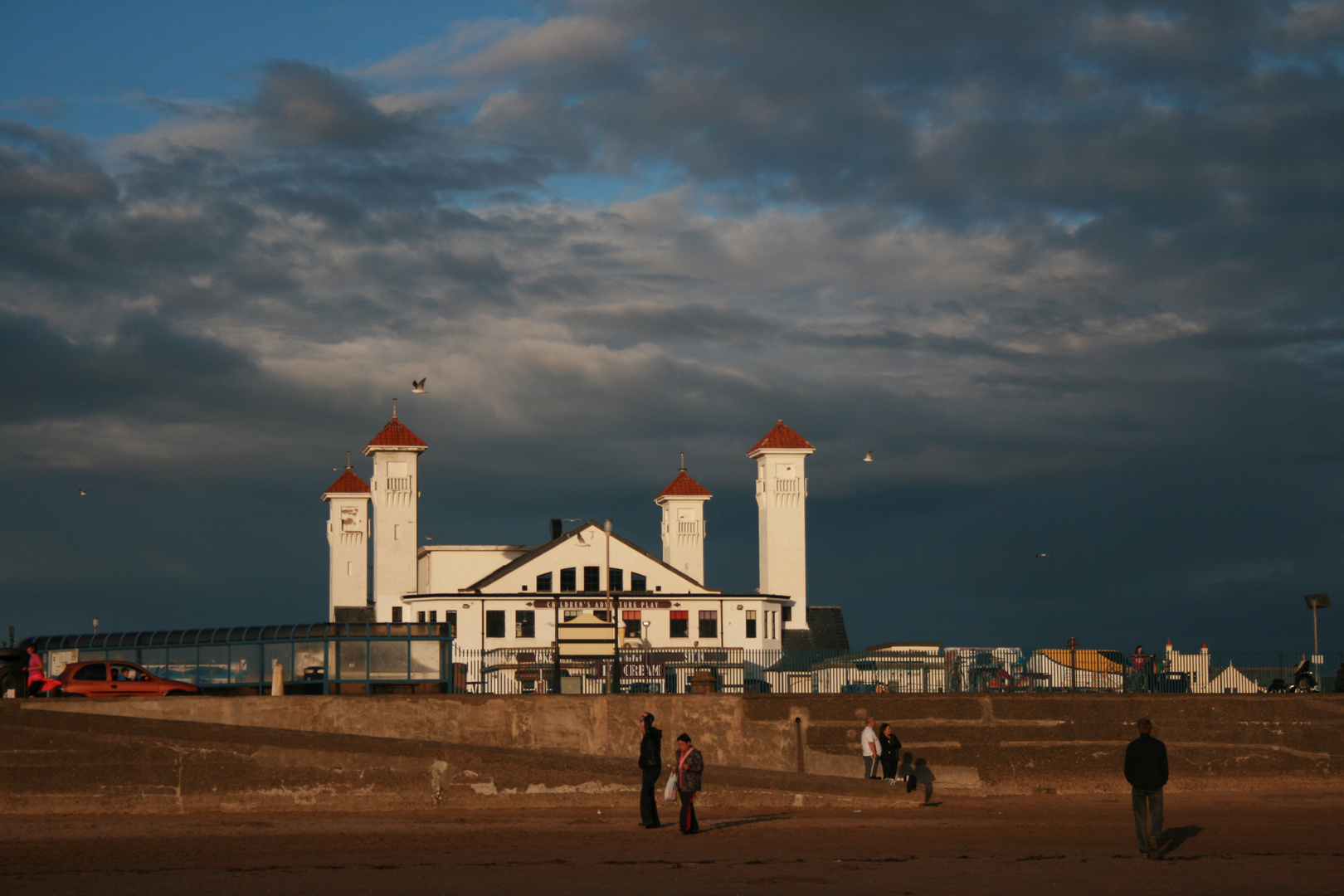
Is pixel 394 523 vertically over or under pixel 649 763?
over

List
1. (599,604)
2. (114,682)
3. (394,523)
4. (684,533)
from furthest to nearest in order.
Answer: (684,533)
(394,523)
(599,604)
(114,682)

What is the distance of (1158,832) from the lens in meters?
17.6

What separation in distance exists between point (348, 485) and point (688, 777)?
56.4 m

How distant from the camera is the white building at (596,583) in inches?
2306

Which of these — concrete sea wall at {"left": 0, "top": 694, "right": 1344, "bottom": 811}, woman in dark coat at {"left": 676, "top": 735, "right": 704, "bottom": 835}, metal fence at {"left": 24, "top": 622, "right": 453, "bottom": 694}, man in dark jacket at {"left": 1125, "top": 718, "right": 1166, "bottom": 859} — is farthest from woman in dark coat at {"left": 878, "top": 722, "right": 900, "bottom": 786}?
metal fence at {"left": 24, "top": 622, "right": 453, "bottom": 694}

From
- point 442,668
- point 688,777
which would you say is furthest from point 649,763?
point 442,668

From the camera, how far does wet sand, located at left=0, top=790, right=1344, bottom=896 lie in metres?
15.7

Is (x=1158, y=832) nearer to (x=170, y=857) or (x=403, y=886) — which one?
(x=403, y=886)

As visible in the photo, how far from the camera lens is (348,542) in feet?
236

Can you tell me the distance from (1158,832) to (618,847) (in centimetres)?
Result: 732

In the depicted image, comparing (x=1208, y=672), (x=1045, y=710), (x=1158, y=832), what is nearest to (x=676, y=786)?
(x=1158, y=832)

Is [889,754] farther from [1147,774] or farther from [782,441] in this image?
[782,441]

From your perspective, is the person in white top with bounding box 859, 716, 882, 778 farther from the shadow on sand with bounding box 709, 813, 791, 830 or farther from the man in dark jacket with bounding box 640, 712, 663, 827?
the man in dark jacket with bounding box 640, 712, 663, 827

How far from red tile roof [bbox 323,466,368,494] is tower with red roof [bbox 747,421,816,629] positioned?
77.3 ft
